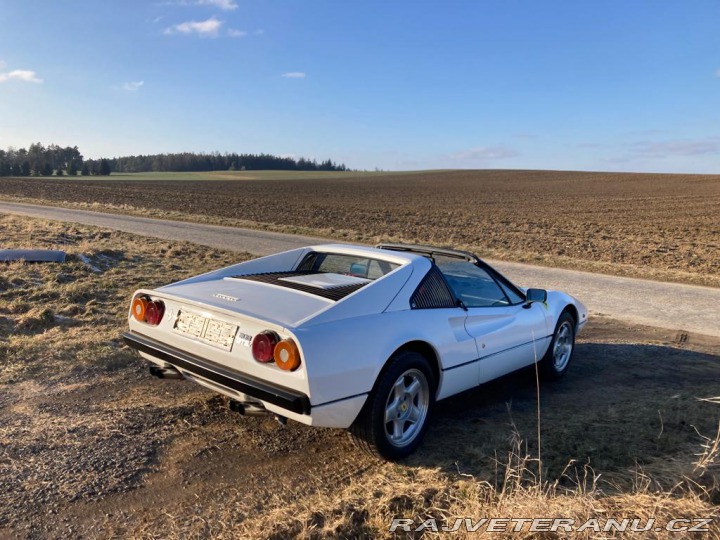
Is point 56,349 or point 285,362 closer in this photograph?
point 285,362

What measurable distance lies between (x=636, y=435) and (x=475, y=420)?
1085 millimetres

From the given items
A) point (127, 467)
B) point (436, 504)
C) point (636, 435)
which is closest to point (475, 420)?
point (636, 435)

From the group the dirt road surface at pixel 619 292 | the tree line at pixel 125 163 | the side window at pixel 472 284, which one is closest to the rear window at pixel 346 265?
the side window at pixel 472 284

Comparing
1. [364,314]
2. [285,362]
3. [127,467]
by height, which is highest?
[364,314]

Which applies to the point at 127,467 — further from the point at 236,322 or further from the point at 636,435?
the point at 636,435

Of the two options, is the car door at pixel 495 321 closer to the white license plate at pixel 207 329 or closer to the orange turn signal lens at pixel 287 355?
the orange turn signal lens at pixel 287 355

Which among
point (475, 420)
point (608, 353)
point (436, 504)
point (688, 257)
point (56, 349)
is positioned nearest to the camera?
point (436, 504)

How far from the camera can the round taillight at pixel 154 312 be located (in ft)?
12.4

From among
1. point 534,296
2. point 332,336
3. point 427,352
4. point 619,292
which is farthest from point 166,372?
point 619,292

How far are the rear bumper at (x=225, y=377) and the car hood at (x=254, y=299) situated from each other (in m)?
0.33

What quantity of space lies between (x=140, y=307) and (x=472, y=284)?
99.6 inches

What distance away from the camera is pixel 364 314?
3.26 meters

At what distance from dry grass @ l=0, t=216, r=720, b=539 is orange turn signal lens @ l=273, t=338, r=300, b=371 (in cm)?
69

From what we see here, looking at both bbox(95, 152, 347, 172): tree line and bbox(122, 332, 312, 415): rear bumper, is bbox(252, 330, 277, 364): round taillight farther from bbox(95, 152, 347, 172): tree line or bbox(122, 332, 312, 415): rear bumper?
bbox(95, 152, 347, 172): tree line
